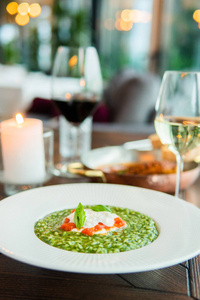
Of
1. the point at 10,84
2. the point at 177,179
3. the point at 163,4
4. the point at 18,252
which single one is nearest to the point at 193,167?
the point at 177,179

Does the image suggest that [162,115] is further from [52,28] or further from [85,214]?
[52,28]

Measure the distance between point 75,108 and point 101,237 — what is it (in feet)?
2.32

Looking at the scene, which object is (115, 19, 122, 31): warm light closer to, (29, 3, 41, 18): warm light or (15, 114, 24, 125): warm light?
(29, 3, 41, 18): warm light

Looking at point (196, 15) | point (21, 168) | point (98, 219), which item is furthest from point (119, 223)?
point (196, 15)

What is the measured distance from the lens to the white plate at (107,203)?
51 centimetres

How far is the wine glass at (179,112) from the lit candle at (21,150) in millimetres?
349

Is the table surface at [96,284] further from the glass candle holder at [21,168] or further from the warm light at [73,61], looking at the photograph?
the warm light at [73,61]

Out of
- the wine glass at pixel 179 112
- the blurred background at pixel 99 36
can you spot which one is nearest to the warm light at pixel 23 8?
the blurred background at pixel 99 36

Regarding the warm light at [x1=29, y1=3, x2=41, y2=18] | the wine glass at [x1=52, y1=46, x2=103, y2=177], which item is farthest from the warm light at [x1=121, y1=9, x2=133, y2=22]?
the wine glass at [x1=52, y1=46, x2=103, y2=177]

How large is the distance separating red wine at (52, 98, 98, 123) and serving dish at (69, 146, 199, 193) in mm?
151

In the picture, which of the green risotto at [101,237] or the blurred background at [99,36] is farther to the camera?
the blurred background at [99,36]

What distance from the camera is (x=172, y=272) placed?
23.9 inches

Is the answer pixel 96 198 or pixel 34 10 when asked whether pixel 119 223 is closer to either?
pixel 96 198

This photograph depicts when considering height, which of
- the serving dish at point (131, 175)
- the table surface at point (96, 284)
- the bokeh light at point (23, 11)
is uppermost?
the bokeh light at point (23, 11)
